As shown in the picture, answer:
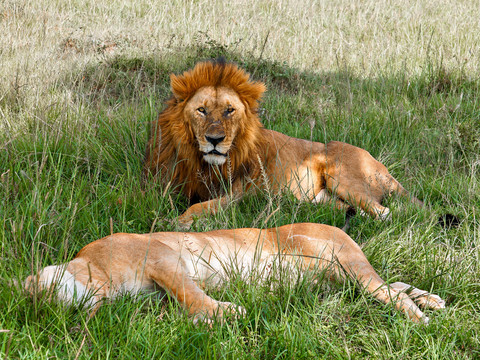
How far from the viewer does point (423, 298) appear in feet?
8.89

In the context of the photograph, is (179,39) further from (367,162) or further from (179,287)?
(179,287)

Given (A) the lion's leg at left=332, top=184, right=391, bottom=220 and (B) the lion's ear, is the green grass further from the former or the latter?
(B) the lion's ear

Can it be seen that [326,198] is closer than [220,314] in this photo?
No

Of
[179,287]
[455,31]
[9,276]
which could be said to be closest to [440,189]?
[179,287]

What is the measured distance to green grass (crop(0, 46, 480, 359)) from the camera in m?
2.20

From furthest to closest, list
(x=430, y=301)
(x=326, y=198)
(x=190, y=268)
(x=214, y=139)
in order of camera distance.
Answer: (x=326, y=198), (x=214, y=139), (x=190, y=268), (x=430, y=301)

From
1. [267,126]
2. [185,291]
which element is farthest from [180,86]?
[185,291]

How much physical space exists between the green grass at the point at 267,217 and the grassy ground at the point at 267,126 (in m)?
0.02

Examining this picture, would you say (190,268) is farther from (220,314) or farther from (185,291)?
(220,314)

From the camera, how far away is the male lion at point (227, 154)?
165 inches

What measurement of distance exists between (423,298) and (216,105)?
7.28 ft

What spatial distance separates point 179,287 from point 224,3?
7.63 metres

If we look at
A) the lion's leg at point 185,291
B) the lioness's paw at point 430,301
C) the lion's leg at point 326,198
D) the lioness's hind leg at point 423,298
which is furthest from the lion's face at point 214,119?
the lioness's paw at point 430,301

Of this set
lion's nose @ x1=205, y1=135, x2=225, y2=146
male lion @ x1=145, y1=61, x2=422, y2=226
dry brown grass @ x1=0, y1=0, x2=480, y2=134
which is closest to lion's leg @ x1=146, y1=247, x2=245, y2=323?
male lion @ x1=145, y1=61, x2=422, y2=226
